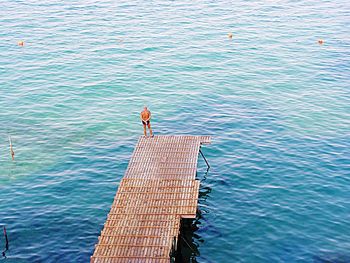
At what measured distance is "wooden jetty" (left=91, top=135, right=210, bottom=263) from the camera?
34.7 m

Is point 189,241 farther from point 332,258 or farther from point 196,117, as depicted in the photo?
point 196,117

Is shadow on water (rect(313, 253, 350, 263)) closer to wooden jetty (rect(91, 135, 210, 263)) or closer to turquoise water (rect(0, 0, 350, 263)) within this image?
turquoise water (rect(0, 0, 350, 263))

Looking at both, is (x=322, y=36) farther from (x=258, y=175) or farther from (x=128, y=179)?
(x=128, y=179)

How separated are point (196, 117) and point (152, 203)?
83.1 ft

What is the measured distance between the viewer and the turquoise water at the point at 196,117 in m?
42.4

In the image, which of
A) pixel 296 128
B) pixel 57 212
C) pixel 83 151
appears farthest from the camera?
pixel 296 128

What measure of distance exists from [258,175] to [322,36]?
177ft

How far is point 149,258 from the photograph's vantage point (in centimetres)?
3381

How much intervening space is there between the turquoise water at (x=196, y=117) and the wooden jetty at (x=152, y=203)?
3839 mm

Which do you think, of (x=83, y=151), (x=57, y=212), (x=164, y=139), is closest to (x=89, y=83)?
(x=83, y=151)

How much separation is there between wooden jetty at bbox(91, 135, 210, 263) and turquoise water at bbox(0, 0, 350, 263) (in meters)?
3.84

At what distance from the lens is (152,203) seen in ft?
131

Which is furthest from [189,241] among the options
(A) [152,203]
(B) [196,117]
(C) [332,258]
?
(B) [196,117]

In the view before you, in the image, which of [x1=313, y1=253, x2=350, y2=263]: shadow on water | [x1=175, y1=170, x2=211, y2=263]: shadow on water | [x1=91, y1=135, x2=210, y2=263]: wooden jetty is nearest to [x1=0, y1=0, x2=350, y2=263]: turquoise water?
[x1=313, y1=253, x2=350, y2=263]: shadow on water
